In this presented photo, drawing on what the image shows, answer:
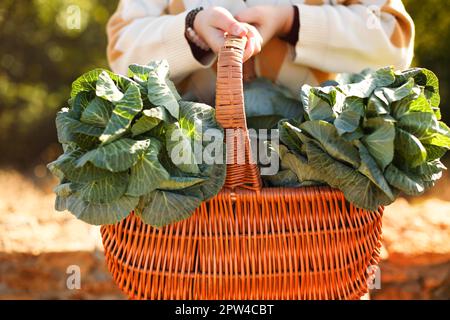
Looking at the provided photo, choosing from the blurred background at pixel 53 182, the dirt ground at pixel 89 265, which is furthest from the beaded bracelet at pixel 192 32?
the dirt ground at pixel 89 265

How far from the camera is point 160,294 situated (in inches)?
37.7

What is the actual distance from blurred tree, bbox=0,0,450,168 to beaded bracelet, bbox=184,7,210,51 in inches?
66.9

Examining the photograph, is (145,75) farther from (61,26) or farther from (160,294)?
(61,26)

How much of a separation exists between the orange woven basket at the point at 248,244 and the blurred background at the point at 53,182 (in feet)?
2.15

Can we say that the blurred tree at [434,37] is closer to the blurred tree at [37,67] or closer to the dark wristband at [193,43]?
the blurred tree at [37,67]

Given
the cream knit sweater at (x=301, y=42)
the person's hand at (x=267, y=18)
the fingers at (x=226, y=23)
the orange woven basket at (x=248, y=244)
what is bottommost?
the orange woven basket at (x=248, y=244)

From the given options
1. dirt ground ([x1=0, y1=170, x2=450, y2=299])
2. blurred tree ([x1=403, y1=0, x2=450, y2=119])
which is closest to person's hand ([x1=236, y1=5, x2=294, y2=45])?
dirt ground ([x1=0, y1=170, x2=450, y2=299])

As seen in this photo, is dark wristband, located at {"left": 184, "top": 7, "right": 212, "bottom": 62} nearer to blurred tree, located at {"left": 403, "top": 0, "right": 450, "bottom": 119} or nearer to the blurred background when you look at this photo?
the blurred background

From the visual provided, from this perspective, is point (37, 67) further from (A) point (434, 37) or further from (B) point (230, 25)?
(B) point (230, 25)

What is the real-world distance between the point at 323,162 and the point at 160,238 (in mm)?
286

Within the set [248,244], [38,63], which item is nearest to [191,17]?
[248,244]

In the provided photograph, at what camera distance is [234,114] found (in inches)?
34.4

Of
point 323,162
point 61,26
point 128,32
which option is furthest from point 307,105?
point 61,26

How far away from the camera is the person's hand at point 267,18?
1064 millimetres
